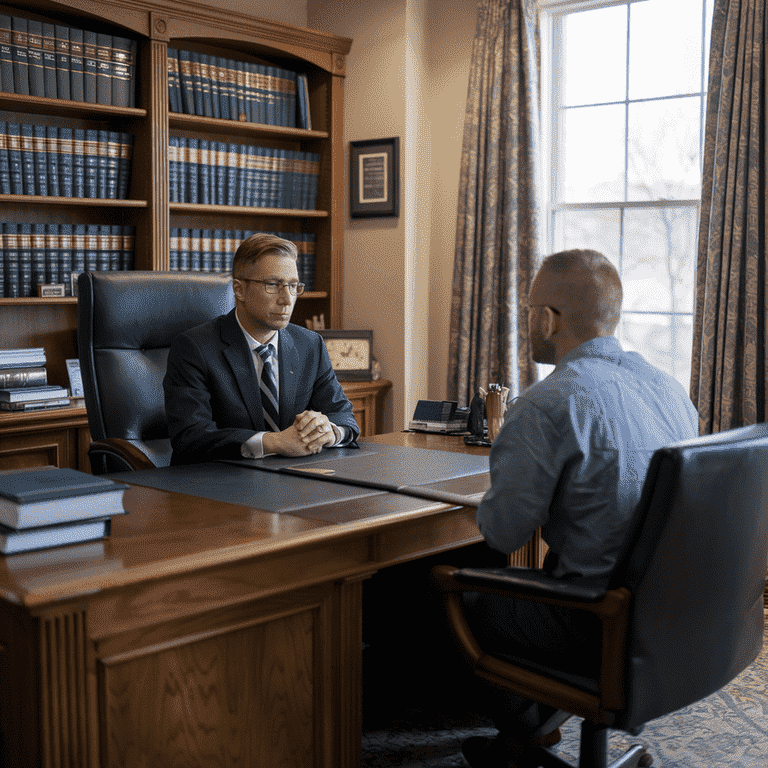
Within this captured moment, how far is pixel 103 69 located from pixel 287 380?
1.89 m

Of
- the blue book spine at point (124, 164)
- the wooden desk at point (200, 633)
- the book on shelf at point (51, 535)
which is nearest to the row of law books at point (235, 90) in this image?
the blue book spine at point (124, 164)

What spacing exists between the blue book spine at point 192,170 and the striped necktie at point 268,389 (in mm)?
1740

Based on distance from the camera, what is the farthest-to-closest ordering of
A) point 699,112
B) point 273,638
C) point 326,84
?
point 326,84 → point 699,112 → point 273,638

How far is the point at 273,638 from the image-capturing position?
1.68 metres

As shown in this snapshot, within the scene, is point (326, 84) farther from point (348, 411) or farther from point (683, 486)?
point (683, 486)

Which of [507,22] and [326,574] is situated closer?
[326,574]

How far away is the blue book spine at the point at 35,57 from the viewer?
354 cm

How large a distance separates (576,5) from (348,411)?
248 centimetres

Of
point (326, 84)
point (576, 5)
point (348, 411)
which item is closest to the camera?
point (348, 411)

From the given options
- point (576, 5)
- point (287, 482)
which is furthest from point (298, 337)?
point (576, 5)

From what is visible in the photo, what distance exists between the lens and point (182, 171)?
409 cm

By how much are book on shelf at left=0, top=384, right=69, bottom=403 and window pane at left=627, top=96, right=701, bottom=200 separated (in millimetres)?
2638

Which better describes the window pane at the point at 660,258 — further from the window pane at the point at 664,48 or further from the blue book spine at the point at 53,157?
the blue book spine at the point at 53,157

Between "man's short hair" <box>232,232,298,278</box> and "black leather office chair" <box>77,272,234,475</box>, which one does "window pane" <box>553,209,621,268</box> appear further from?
"black leather office chair" <box>77,272,234,475</box>
